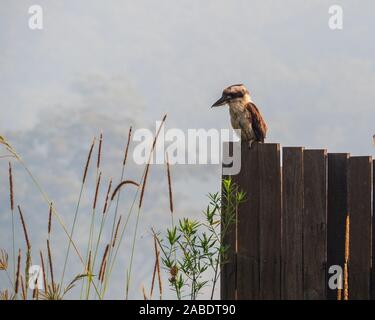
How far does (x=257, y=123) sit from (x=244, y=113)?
19cm

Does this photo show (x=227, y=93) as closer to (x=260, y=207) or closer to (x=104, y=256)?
(x=260, y=207)

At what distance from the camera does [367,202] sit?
6766 mm

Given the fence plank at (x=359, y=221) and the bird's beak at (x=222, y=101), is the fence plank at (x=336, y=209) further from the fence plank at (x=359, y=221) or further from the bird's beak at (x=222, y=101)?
the bird's beak at (x=222, y=101)

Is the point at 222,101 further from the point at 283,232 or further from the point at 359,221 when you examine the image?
the point at 359,221

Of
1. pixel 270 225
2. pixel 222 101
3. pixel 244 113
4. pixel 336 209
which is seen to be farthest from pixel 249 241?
pixel 222 101

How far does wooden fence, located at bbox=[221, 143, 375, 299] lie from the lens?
657cm

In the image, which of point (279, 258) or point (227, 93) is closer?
point (279, 258)

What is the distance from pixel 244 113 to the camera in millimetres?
7312

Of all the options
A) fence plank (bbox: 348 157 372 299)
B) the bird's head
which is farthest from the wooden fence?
the bird's head

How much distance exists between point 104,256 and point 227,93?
142 inches

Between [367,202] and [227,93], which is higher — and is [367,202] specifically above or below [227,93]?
below

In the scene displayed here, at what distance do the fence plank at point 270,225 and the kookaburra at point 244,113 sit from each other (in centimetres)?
64
